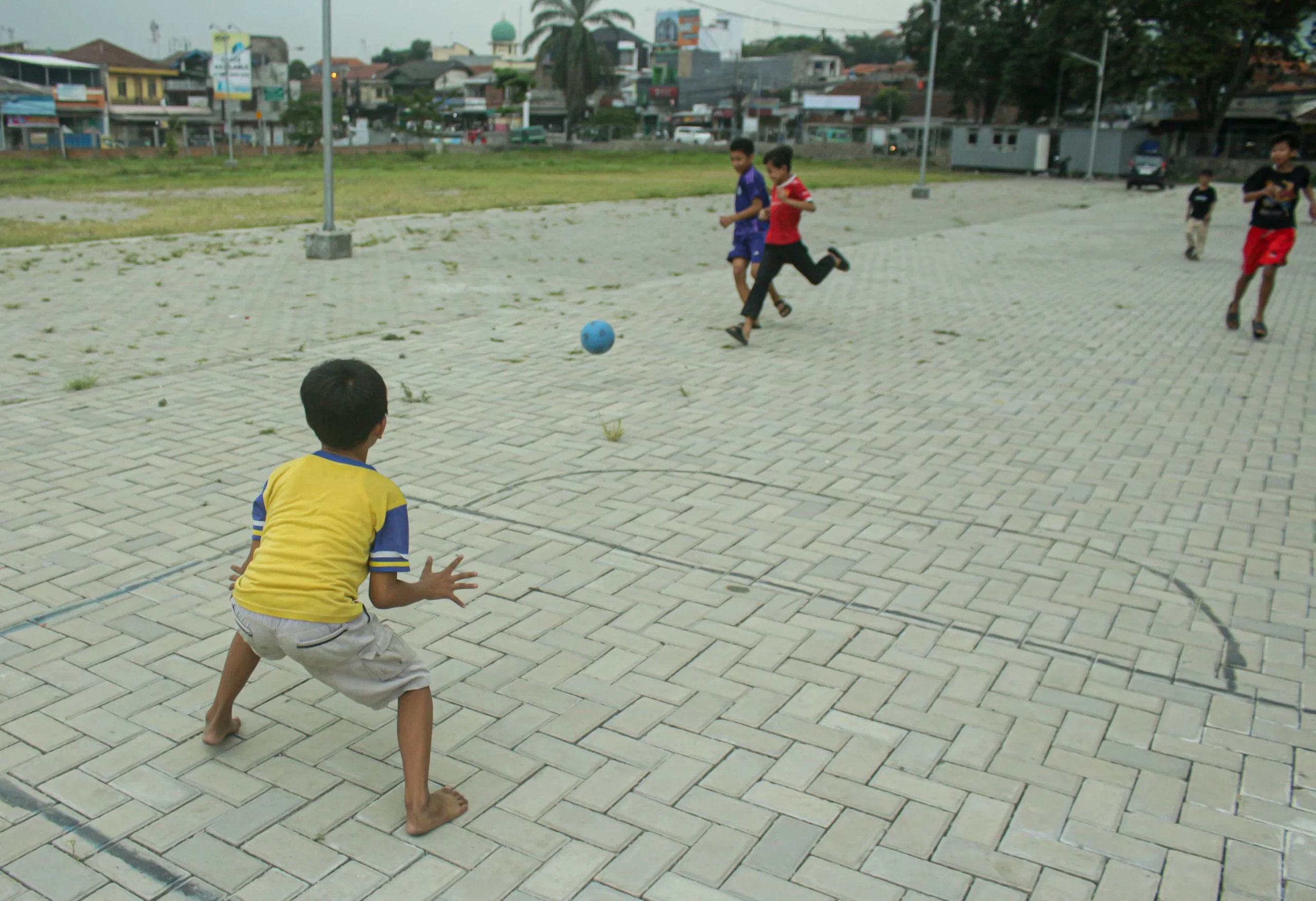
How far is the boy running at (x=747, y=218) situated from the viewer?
405 inches

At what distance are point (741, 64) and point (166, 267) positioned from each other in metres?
115

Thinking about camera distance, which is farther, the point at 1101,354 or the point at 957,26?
the point at 957,26

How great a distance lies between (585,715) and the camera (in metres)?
3.81

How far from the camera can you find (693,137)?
88812mm

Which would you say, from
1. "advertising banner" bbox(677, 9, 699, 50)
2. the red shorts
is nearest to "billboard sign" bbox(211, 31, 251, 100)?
"advertising banner" bbox(677, 9, 699, 50)

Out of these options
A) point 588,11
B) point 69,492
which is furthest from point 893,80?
point 69,492

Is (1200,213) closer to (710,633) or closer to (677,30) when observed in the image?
(710,633)

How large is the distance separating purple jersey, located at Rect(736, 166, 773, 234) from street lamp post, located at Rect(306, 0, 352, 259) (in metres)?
6.23

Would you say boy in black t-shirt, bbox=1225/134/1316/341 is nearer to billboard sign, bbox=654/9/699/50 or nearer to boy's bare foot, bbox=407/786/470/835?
boy's bare foot, bbox=407/786/470/835

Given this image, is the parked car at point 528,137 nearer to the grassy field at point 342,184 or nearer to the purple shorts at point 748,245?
the grassy field at point 342,184

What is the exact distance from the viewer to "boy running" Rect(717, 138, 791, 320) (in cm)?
1030

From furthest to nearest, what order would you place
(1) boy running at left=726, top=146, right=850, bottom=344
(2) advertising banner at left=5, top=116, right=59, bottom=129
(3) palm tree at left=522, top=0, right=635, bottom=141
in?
(3) palm tree at left=522, top=0, right=635, bottom=141
(2) advertising banner at left=5, top=116, right=59, bottom=129
(1) boy running at left=726, top=146, right=850, bottom=344

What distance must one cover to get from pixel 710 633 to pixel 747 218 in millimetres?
6793

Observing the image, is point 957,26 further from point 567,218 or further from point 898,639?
point 898,639
